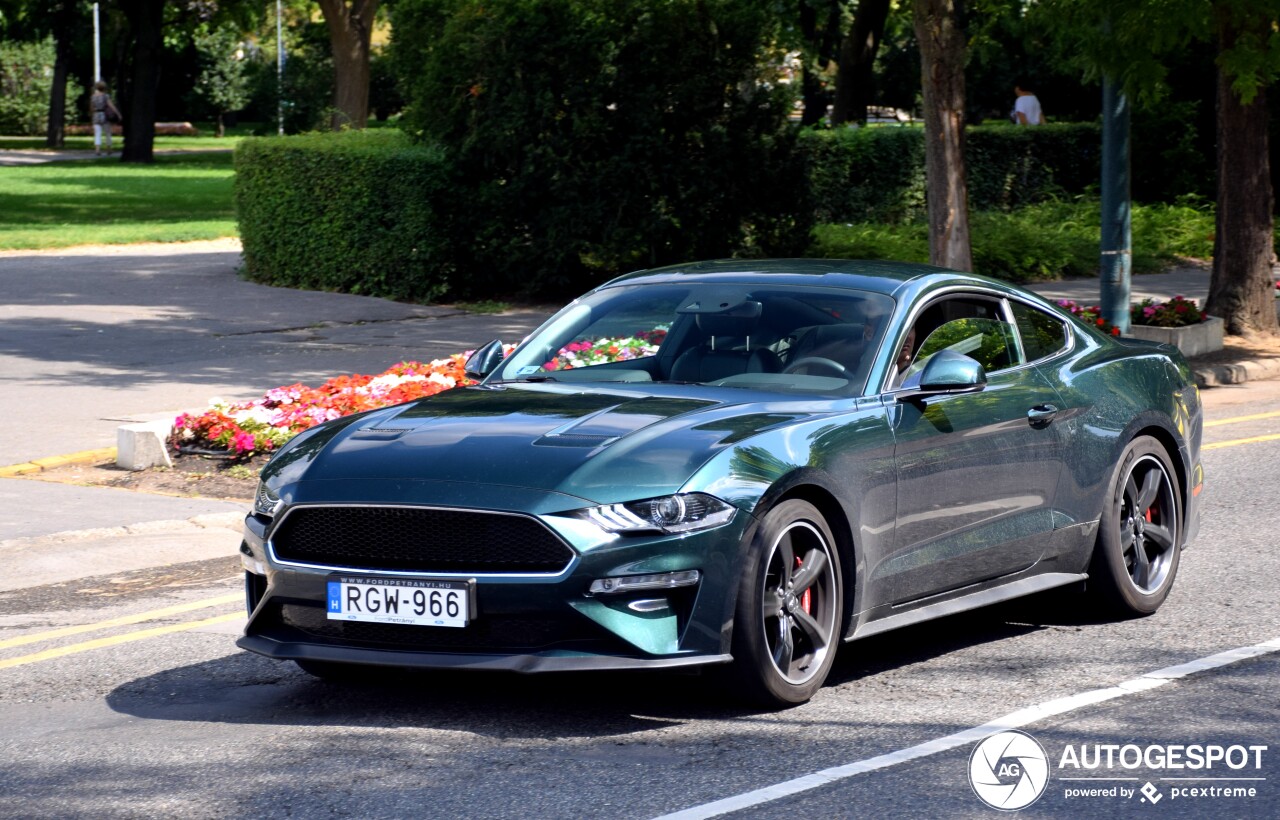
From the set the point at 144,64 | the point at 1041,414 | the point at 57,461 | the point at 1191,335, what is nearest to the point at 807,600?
the point at 1041,414

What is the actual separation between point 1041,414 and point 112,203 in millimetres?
33563

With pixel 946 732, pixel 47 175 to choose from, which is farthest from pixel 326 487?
pixel 47 175

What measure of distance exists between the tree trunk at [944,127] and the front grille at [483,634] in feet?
37.5

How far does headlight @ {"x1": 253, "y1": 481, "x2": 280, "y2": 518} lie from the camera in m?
6.01

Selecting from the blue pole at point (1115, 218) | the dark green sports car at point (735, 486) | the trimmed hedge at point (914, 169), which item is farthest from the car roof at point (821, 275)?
the trimmed hedge at point (914, 169)

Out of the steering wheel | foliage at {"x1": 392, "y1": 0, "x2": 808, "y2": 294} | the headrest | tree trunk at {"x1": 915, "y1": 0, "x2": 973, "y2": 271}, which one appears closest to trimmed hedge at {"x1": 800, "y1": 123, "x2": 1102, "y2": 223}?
foliage at {"x1": 392, "y1": 0, "x2": 808, "y2": 294}

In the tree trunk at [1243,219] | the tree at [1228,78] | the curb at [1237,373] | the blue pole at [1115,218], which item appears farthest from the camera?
the tree trunk at [1243,219]

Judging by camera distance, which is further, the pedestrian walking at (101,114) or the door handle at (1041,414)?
the pedestrian walking at (101,114)

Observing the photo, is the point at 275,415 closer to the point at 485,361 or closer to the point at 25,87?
the point at 485,361

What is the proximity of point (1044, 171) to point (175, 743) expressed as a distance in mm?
27548

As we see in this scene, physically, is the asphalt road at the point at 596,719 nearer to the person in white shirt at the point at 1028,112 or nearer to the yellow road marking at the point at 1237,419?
the yellow road marking at the point at 1237,419

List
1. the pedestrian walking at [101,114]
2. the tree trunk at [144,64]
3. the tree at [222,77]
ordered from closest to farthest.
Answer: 1. the tree trunk at [144,64]
2. the pedestrian walking at [101,114]
3. the tree at [222,77]

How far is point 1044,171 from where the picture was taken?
103 ft

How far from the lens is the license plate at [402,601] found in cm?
553
